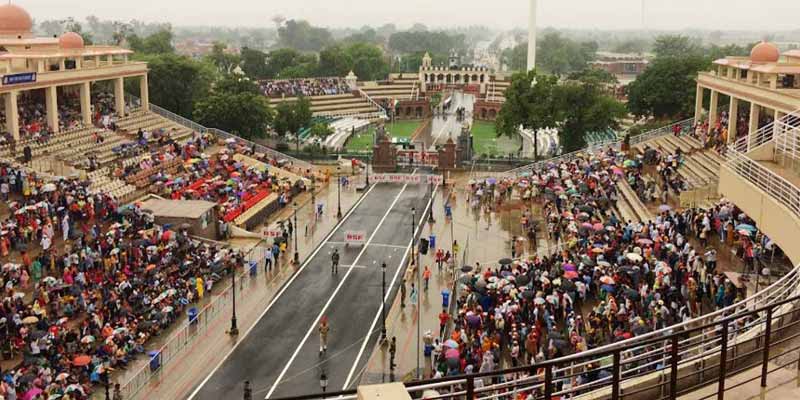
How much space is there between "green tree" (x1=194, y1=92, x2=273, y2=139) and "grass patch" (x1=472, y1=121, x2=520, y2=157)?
767 inches

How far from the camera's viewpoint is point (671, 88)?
6856 centimetres

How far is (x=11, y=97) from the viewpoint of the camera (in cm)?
4666

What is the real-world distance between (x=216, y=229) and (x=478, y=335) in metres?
20.4

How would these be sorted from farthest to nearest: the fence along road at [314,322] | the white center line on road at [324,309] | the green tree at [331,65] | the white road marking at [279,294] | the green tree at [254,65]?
the green tree at [254,65] → the green tree at [331,65] → the white road marking at [279,294] → the fence along road at [314,322] → the white center line on road at [324,309]

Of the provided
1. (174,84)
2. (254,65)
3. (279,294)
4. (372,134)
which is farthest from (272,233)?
(254,65)

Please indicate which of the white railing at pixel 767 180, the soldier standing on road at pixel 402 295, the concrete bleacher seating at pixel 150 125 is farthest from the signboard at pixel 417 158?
the white railing at pixel 767 180

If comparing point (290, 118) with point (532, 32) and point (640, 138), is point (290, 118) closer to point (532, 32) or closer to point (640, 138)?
point (640, 138)

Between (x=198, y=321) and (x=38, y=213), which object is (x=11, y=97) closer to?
(x=38, y=213)

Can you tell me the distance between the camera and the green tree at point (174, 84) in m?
72.4

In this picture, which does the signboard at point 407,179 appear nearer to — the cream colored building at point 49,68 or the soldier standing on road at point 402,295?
the cream colored building at point 49,68

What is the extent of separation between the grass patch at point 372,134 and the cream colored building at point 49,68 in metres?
23.1

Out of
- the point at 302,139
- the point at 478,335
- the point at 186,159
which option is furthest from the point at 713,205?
the point at 302,139

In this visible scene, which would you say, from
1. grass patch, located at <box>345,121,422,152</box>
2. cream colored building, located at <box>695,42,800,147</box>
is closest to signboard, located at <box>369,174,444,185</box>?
grass patch, located at <box>345,121,422,152</box>

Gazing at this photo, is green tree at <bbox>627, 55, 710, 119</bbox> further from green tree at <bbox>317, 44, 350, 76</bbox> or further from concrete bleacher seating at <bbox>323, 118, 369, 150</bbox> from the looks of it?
green tree at <bbox>317, 44, 350, 76</bbox>
